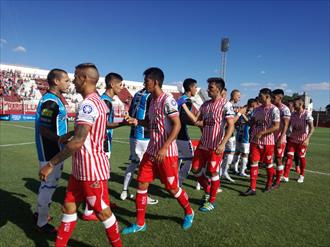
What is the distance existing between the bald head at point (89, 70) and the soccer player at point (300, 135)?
21.7 ft

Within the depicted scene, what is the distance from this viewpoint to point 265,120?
21.4 feet

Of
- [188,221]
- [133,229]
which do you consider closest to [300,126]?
[188,221]

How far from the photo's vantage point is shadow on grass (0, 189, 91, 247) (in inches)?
152

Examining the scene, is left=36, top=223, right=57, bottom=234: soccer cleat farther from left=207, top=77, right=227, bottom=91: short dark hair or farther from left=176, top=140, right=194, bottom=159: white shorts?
left=207, top=77, right=227, bottom=91: short dark hair

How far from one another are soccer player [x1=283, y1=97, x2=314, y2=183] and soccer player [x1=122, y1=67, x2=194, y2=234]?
5.01 m

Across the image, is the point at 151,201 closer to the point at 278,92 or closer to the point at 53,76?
the point at 53,76

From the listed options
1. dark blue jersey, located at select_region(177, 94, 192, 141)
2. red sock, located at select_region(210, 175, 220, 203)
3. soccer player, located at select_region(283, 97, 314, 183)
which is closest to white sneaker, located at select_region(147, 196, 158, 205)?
red sock, located at select_region(210, 175, 220, 203)

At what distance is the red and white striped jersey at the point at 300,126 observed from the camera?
7984 millimetres

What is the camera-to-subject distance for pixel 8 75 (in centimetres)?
3903

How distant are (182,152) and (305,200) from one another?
2.80m

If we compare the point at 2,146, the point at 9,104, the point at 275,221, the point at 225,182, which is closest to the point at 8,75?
the point at 9,104

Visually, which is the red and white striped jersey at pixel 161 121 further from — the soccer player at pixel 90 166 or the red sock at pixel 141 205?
the soccer player at pixel 90 166

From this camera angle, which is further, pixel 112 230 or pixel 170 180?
pixel 170 180

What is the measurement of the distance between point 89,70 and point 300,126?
270 inches
